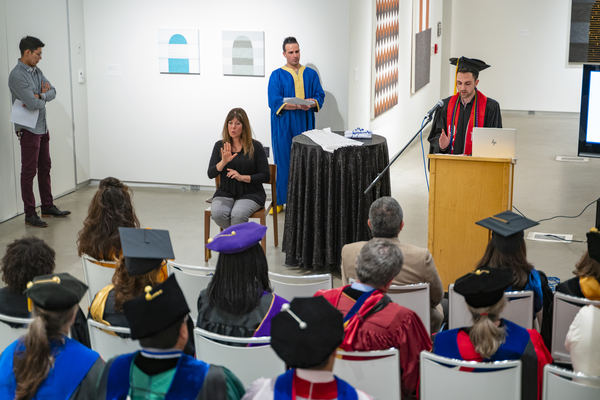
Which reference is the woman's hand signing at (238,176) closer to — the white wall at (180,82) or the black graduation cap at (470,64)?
the black graduation cap at (470,64)

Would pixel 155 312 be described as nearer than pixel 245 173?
Yes

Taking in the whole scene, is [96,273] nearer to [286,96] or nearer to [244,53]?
[286,96]

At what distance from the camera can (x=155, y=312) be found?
1.75 metres

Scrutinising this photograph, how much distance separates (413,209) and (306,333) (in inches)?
198

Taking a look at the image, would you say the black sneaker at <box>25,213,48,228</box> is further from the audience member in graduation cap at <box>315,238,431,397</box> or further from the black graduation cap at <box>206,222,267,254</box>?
the audience member in graduation cap at <box>315,238,431,397</box>

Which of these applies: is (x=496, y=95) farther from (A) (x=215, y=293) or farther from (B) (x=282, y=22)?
(A) (x=215, y=293)

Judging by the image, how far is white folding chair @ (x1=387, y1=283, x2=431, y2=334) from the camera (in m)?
2.79

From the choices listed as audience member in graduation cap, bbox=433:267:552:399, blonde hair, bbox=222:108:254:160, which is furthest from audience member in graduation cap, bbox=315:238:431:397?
blonde hair, bbox=222:108:254:160

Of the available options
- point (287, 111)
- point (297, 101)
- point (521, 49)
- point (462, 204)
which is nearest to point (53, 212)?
point (287, 111)

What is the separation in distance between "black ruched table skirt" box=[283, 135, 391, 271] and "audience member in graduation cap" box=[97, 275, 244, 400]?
2.85 metres

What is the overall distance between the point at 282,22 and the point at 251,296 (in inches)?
197

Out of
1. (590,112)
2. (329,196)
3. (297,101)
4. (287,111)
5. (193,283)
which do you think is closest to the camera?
(193,283)

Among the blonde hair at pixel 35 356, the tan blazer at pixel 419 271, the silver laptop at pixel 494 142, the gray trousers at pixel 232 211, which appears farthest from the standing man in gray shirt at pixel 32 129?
the blonde hair at pixel 35 356

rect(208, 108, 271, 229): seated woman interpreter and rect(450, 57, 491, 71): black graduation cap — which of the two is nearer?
rect(450, 57, 491, 71): black graduation cap
